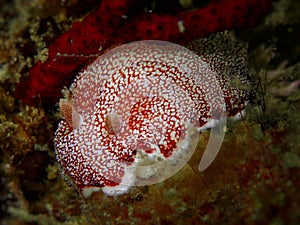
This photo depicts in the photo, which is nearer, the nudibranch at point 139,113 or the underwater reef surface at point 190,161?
the underwater reef surface at point 190,161

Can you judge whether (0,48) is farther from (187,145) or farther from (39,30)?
(187,145)

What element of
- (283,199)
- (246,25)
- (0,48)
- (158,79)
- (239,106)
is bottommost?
(283,199)

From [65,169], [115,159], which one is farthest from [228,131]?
[65,169]

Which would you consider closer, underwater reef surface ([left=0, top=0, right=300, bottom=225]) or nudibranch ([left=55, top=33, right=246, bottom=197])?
underwater reef surface ([left=0, top=0, right=300, bottom=225])
